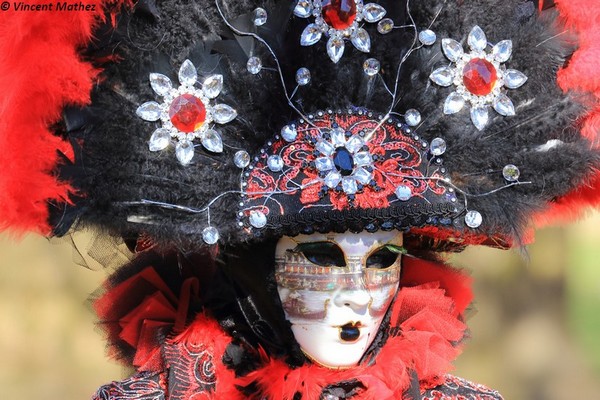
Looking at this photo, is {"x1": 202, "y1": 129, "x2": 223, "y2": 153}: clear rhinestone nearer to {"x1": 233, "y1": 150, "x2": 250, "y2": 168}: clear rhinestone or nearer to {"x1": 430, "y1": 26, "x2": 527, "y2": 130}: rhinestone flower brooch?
{"x1": 233, "y1": 150, "x2": 250, "y2": 168}: clear rhinestone

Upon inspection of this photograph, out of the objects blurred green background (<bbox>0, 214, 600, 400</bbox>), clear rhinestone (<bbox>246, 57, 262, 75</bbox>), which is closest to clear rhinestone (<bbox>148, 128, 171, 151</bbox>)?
clear rhinestone (<bbox>246, 57, 262, 75</bbox>)

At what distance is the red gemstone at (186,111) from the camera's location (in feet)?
6.32

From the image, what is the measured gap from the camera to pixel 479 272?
17.5 feet

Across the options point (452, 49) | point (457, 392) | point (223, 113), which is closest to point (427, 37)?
point (452, 49)

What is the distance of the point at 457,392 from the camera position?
2.45 meters

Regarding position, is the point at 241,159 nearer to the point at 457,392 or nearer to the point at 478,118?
the point at 478,118

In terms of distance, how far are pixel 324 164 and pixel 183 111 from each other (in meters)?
0.35

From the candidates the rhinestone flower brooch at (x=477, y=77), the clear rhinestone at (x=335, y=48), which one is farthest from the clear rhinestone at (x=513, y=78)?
the clear rhinestone at (x=335, y=48)

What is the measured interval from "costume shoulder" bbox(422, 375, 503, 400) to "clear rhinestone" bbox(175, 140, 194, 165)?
1.03m

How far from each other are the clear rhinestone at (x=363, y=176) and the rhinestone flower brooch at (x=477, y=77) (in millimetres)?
256

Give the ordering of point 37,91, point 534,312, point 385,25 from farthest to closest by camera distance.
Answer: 1. point 534,312
2. point 385,25
3. point 37,91

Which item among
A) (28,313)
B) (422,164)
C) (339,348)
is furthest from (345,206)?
(28,313)

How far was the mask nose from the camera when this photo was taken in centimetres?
210

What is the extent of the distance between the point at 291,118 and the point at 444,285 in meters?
0.96
